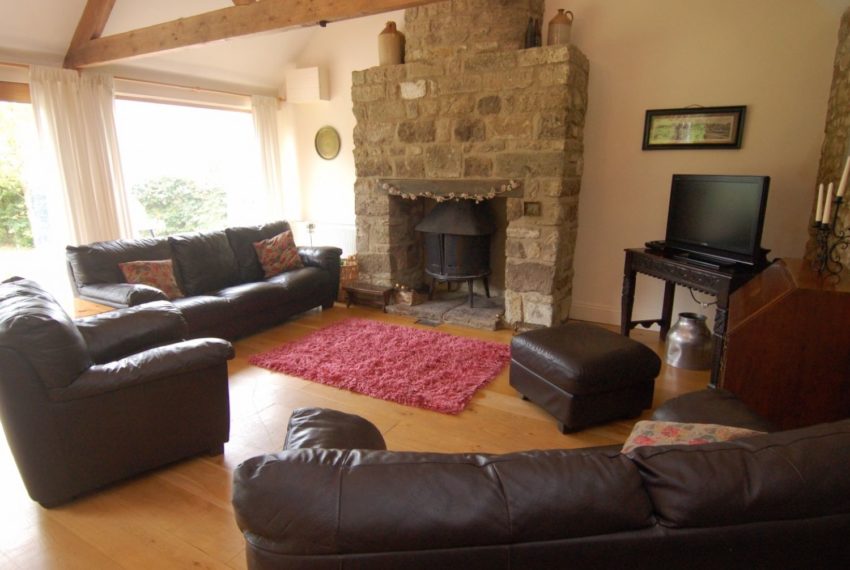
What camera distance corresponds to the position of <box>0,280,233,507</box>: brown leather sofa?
1.89 meters

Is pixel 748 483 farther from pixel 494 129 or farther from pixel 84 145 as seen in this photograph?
pixel 84 145

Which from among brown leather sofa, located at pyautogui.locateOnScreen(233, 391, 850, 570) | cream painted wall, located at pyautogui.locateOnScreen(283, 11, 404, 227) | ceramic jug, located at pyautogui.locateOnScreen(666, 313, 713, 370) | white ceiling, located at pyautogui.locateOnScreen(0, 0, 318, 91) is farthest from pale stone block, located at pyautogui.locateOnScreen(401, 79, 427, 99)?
brown leather sofa, located at pyautogui.locateOnScreen(233, 391, 850, 570)

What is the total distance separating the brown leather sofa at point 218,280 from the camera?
140 inches

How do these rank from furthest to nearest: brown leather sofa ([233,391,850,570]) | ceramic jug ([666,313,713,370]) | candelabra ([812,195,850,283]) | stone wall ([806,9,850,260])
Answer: ceramic jug ([666,313,713,370])
stone wall ([806,9,850,260])
candelabra ([812,195,850,283])
brown leather sofa ([233,391,850,570])

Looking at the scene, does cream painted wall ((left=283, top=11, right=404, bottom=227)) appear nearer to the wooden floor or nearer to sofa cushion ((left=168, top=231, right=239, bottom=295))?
sofa cushion ((left=168, top=231, right=239, bottom=295))

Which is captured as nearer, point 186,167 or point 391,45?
point 391,45

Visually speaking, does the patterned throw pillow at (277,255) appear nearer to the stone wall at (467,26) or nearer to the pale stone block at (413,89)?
the pale stone block at (413,89)

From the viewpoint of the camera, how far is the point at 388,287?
4742 mm

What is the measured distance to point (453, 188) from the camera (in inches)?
166

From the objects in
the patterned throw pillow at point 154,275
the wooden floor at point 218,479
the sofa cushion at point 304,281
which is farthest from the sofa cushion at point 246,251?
the wooden floor at point 218,479

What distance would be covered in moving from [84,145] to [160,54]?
3.40 feet

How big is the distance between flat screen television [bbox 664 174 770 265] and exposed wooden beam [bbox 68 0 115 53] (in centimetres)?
463

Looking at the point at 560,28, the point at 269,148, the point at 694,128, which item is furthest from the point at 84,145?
the point at 694,128

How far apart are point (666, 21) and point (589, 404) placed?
3051mm
